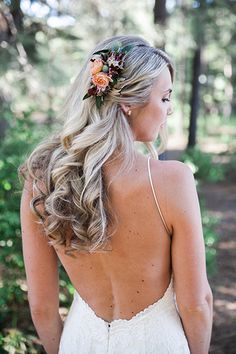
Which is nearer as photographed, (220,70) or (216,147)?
(216,147)

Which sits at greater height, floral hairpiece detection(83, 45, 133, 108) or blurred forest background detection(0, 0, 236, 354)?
floral hairpiece detection(83, 45, 133, 108)

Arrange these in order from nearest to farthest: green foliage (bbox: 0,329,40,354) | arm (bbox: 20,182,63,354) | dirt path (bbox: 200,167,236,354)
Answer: arm (bbox: 20,182,63,354) → green foliage (bbox: 0,329,40,354) → dirt path (bbox: 200,167,236,354)

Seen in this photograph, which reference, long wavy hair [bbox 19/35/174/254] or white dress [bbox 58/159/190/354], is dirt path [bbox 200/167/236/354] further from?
long wavy hair [bbox 19/35/174/254]

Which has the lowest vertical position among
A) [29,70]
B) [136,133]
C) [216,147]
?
[216,147]

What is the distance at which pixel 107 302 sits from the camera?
163 cm

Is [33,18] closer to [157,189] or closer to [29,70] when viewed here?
[29,70]

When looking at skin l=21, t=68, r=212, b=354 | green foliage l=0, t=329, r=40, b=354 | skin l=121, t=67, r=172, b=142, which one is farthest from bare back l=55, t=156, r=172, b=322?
→ green foliage l=0, t=329, r=40, b=354

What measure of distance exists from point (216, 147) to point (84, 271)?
19555 mm

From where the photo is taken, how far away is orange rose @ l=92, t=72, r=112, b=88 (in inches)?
58.6

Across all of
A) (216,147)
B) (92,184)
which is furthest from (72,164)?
(216,147)

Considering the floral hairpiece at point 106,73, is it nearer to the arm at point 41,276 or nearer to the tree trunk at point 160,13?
the arm at point 41,276

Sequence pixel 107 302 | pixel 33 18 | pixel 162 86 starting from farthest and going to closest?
pixel 33 18, pixel 107 302, pixel 162 86

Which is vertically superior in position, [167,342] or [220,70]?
[167,342]

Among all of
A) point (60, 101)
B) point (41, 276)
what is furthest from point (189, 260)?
point (60, 101)
